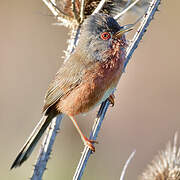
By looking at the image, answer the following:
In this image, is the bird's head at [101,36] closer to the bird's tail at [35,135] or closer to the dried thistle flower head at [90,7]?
the dried thistle flower head at [90,7]

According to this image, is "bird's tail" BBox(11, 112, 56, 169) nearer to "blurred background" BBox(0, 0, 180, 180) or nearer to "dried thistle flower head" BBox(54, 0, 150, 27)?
"dried thistle flower head" BBox(54, 0, 150, 27)

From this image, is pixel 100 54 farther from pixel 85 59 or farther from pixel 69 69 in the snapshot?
pixel 69 69

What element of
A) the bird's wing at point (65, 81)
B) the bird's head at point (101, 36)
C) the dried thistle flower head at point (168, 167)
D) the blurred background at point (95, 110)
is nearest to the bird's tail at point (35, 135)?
the bird's wing at point (65, 81)

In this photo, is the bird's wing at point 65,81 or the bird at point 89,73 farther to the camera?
the bird's wing at point 65,81

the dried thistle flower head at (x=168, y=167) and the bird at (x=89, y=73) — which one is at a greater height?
the bird at (x=89, y=73)

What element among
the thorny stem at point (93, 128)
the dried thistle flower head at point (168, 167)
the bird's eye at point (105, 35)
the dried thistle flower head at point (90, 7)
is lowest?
the dried thistle flower head at point (168, 167)

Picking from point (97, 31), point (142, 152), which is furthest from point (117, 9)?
point (142, 152)

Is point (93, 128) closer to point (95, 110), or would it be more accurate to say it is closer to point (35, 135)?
point (35, 135)
